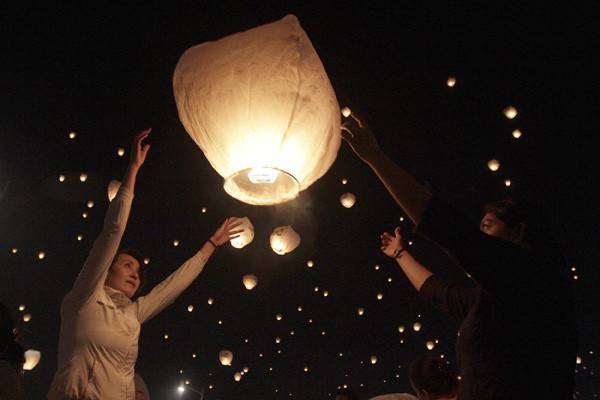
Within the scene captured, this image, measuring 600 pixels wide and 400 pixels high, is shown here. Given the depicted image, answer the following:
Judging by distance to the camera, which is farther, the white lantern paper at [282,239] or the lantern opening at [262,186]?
the white lantern paper at [282,239]

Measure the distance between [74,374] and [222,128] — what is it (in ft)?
4.47

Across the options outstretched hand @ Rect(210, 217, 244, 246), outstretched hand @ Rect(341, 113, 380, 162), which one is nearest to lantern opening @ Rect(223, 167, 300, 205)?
outstretched hand @ Rect(341, 113, 380, 162)

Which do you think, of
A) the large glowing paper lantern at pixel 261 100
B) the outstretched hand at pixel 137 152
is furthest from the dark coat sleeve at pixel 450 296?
the outstretched hand at pixel 137 152

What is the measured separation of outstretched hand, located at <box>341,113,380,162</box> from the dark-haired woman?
0.32 feet

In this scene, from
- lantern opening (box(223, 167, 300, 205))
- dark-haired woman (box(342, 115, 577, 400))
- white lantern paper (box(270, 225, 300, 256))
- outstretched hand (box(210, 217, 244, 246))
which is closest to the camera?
dark-haired woman (box(342, 115, 577, 400))

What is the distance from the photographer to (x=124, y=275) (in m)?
2.84

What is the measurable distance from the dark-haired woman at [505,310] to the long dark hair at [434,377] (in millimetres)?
1268

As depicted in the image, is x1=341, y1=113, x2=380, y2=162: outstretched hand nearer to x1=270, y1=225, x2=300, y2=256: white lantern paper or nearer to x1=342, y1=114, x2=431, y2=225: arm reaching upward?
x1=342, y1=114, x2=431, y2=225: arm reaching upward

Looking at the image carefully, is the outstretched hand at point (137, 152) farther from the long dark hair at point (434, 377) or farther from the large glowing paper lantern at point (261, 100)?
the long dark hair at point (434, 377)

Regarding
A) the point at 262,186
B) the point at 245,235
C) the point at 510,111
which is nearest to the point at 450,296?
the point at 262,186

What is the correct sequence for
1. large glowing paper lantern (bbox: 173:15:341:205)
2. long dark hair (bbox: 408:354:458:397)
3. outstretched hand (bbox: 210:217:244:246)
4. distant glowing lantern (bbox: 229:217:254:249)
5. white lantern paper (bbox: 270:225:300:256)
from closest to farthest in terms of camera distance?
large glowing paper lantern (bbox: 173:15:341:205) < long dark hair (bbox: 408:354:458:397) < outstretched hand (bbox: 210:217:244:246) < distant glowing lantern (bbox: 229:217:254:249) < white lantern paper (bbox: 270:225:300:256)

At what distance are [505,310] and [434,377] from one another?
1.44 m

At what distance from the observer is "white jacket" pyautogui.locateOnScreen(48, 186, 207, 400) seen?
2184mm

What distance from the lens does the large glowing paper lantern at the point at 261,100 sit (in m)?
2.01
